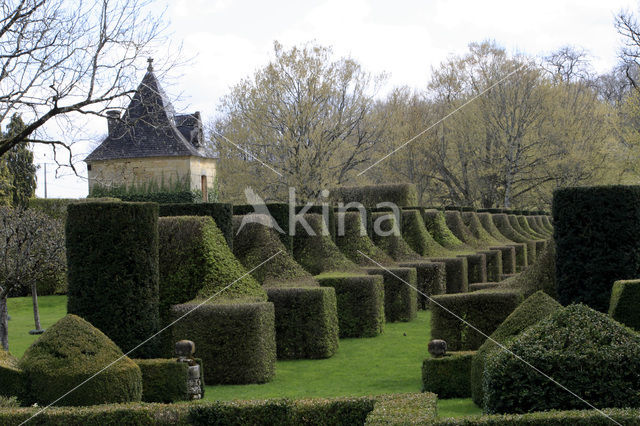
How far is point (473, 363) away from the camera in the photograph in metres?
9.49

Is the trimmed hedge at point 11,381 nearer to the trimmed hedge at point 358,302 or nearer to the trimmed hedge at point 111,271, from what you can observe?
the trimmed hedge at point 111,271

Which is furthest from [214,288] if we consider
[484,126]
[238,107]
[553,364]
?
[484,126]

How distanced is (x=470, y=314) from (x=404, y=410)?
604cm

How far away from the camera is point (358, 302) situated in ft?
56.4

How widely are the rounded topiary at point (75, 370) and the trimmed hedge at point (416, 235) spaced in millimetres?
17712

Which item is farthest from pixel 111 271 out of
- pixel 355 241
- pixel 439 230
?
pixel 439 230

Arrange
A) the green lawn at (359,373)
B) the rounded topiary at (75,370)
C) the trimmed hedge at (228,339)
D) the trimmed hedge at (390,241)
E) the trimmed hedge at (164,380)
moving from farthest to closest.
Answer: the trimmed hedge at (390,241) → the trimmed hedge at (228,339) → the green lawn at (359,373) → the trimmed hedge at (164,380) → the rounded topiary at (75,370)

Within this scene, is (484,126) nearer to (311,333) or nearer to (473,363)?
(311,333)

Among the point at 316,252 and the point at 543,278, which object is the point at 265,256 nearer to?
the point at 316,252

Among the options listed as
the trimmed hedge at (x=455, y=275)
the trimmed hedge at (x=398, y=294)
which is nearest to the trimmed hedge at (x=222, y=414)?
the trimmed hedge at (x=398, y=294)

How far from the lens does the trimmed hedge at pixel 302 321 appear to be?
14422mm

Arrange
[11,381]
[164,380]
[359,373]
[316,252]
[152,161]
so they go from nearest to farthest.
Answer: [11,381]
[164,380]
[359,373]
[316,252]
[152,161]

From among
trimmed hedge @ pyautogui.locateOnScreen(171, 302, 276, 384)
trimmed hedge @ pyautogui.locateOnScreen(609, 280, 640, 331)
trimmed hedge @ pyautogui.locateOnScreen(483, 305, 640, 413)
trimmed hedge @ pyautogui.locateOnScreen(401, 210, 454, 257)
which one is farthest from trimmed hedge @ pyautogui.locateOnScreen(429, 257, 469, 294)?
trimmed hedge @ pyautogui.locateOnScreen(483, 305, 640, 413)

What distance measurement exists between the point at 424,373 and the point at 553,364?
3.37 metres
